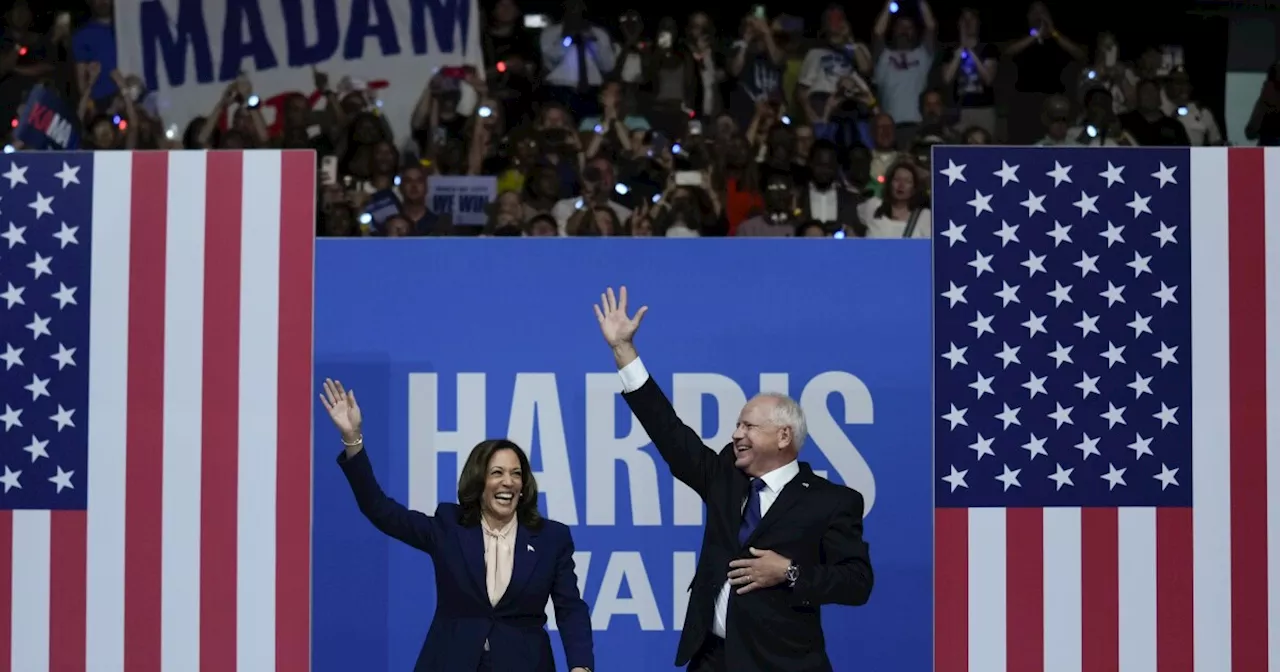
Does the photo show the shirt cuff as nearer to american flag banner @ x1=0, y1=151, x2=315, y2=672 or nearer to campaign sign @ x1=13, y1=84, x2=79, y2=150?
american flag banner @ x1=0, y1=151, x2=315, y2=672

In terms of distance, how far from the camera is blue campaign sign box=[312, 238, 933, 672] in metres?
6.03

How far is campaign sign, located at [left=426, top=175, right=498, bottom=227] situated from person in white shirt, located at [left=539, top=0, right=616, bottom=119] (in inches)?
50.0

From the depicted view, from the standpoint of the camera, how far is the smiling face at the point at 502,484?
509 centimetres

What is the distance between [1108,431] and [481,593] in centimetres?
242

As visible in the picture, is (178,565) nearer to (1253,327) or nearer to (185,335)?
(185,335)

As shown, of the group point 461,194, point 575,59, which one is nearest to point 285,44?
point 575,59

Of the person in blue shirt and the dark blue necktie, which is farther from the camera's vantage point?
the person in blue shirt

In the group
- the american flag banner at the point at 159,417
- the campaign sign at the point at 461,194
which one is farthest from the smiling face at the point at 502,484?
the campaign sign at the point at 461,194

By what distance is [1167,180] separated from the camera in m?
5.97

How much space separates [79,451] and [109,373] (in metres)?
0.30

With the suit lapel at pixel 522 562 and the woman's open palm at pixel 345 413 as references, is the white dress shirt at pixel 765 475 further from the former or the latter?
the woman's open palm at pixel 345 413

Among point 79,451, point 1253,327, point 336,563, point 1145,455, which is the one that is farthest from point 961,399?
point 79,451

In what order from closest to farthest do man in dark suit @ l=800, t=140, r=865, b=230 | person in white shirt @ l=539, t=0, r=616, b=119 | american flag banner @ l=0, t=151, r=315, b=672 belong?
american flag banner @ l=0, t=151, r=315, b=672, man in dark suit @ l=800, t=140, r=865, b=230, person in white shirt @ l=539, t=0, r=616, b=119

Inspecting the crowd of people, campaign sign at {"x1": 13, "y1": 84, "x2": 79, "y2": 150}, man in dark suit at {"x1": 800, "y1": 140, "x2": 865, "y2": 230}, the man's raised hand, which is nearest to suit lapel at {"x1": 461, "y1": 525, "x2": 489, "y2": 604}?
the man's raised hand
